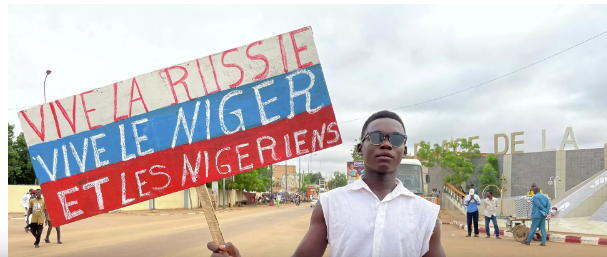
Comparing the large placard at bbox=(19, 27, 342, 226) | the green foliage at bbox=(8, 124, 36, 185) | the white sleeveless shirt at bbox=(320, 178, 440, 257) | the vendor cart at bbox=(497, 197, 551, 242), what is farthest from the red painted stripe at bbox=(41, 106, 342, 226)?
the green foliage at bbox=(8, 124, 36, 185)

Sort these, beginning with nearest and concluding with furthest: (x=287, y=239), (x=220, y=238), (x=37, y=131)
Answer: (x=220, y=238)
(x=37, y=131)
(x=287, y=239)

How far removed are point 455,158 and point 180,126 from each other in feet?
158

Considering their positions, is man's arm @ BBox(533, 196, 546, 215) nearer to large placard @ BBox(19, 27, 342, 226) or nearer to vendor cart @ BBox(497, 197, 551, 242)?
vendor cart @ BBox(497, 197, 551, 242)

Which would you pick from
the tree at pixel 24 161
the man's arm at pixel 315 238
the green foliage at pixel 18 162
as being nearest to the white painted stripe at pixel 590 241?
the man's arm at pixel 315 238

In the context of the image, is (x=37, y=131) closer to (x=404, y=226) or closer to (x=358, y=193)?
(x=358, y=193)

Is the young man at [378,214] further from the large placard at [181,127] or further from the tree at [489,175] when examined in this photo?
the tree at [489,175]

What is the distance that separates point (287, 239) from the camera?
45.1ft

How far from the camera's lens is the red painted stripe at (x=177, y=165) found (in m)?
Result: 3.58

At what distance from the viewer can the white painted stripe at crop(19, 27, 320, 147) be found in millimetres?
3570

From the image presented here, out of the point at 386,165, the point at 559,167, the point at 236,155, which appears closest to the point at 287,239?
the point at 236,155

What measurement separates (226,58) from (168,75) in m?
0.45

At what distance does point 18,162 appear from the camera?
41.1m

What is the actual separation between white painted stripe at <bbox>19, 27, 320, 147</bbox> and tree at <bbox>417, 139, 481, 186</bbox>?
47126 mm

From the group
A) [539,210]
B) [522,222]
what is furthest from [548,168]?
[539,210]
